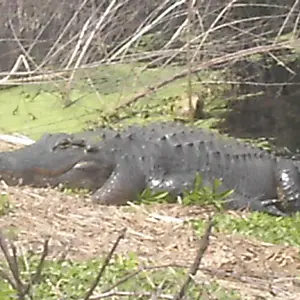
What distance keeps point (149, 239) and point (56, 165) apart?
4.17 ft

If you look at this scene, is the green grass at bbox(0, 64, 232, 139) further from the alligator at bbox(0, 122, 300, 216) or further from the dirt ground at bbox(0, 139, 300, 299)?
the dirt ground at bbox(0, 139, 300, 299)

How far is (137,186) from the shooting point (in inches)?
178

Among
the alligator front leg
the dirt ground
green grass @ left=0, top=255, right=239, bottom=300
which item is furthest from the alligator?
green grass @ left=0, top=255, right=239, bottom=300

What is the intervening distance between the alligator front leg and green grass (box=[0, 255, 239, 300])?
149 cm

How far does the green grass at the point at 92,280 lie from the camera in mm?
2510

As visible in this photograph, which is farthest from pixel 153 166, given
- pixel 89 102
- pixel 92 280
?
pixel 89 102

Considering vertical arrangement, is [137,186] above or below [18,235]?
below

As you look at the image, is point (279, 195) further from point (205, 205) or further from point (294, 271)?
point (294, 271)

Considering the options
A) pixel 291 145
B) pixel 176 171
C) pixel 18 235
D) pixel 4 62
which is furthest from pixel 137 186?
pixel 4 62

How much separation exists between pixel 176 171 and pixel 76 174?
0.60 meters

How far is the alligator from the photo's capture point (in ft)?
14.5

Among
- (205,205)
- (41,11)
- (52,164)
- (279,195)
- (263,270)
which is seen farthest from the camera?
(41,11)

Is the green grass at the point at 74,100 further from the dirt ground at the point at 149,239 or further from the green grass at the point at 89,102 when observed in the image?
the dirt ground at the point at 149,239

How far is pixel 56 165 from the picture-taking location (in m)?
4.48
